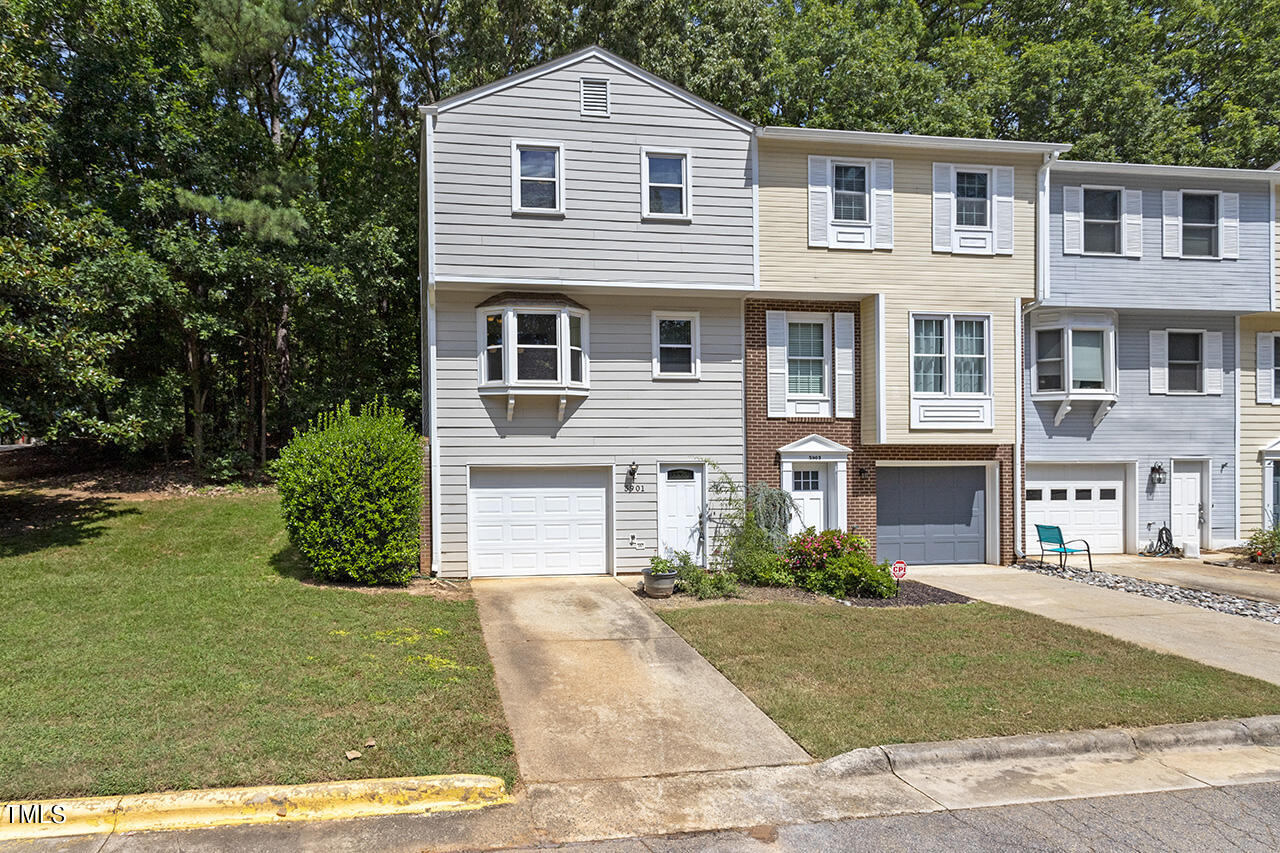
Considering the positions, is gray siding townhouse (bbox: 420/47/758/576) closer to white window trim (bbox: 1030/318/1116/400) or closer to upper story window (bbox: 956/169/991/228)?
upper story window (bbox: 956/169/991/228)

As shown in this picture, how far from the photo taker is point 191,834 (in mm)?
4645

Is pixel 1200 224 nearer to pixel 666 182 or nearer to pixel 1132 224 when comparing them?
pixel 1132 224

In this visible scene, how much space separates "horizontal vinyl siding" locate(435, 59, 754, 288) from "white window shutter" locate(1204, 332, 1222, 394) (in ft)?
36.8

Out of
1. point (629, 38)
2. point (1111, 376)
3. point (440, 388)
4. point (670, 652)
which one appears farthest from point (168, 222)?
point (1111, 376)

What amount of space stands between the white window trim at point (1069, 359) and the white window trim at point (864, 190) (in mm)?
4763

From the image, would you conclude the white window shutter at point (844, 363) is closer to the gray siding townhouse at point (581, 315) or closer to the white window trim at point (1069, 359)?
the gray siding townhouse at point (581, 315)

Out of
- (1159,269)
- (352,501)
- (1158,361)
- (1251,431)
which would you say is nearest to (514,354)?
(352,501)

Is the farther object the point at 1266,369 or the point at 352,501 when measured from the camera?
the point at 1266,369

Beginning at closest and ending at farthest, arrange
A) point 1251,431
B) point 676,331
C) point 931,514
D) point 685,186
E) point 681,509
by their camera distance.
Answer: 1. point 685,186
2. point 681,509
3. point 676,331
4. point 931,514
5. point 1251,431

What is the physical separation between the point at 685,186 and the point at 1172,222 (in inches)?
435

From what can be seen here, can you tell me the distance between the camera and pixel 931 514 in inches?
602

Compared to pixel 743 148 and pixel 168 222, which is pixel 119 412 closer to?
pixel 168 222

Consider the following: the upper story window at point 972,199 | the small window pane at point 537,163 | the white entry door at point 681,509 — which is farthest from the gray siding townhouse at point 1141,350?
the small window pane at point 537,163

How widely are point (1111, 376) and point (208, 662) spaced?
56.2 feet
